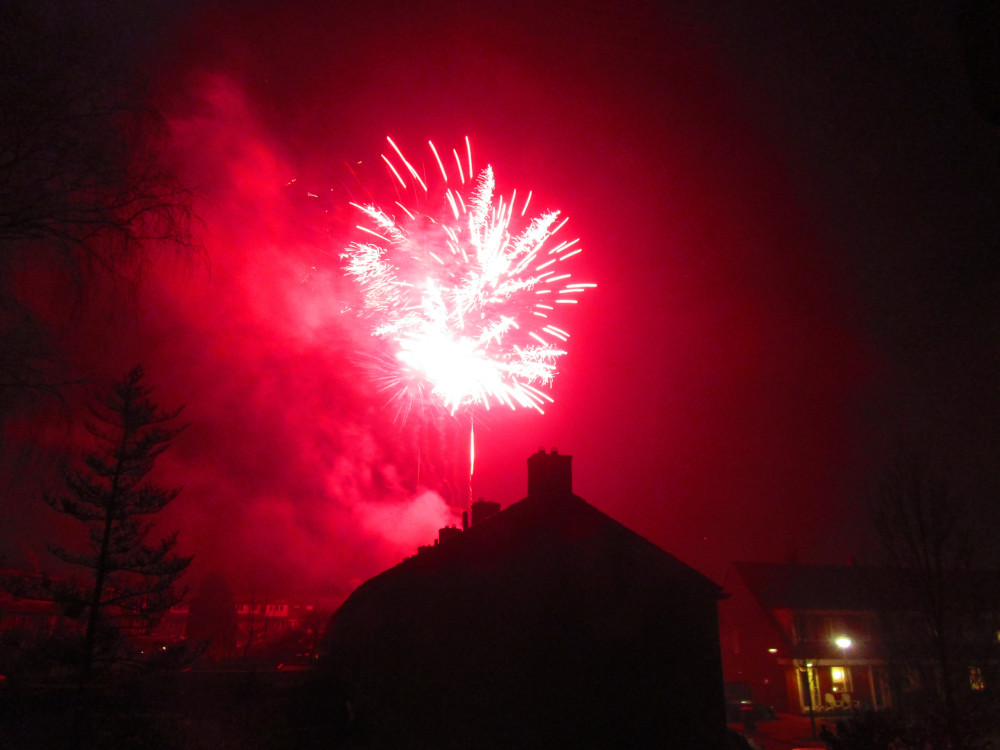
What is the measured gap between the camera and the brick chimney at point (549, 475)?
18.0 metres

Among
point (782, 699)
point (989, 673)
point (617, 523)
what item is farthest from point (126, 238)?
point (782, 699)

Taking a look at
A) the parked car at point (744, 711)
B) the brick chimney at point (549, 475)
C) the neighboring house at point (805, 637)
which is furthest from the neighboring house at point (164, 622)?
the neighboring house at point (805, 637)

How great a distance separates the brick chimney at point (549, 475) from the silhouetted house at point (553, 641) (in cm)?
3

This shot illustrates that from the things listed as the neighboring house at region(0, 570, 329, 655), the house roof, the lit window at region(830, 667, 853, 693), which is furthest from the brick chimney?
the lit window at region(830, 667, 853, 693)

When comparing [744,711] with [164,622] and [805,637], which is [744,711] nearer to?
[805,637]

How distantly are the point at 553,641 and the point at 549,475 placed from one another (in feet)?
13.7

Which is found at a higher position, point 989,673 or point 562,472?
point 562,472

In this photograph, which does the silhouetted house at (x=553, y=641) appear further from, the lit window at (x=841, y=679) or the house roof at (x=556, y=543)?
the lit window at (x=841, y=679)

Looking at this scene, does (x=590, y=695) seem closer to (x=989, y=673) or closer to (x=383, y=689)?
(x=383, y=689)

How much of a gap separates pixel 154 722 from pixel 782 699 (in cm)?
3572

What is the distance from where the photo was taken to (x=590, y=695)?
51.8ft

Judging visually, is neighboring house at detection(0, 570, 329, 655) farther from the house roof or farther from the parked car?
the parked car

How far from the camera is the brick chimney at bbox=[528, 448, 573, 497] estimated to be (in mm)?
18031

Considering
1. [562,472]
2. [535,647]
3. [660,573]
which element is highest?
[562,472]
